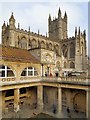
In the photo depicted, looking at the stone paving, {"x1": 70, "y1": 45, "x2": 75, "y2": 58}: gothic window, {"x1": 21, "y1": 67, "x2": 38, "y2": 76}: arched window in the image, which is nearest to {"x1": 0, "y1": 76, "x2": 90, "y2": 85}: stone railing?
{"x1": 21, "y1": 67, "x2": 38, "y2": 76}: arched window

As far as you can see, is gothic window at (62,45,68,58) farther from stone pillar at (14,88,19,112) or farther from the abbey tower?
stone pillar at (14,88,19,112)

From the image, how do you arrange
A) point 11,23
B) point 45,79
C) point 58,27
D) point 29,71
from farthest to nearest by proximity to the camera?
point 58,27 → point 11,23 → point 45,79 → point 29,71

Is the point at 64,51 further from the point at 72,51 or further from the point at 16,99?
the point at 16,99

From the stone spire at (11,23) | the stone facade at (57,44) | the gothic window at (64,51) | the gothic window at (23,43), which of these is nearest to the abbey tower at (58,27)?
the gothic window at (64,51)

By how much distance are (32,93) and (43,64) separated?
211 inches

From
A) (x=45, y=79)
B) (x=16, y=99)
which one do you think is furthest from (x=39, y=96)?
(x=16, y=99)

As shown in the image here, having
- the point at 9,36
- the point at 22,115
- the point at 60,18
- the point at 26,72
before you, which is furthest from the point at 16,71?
the point at 60,18

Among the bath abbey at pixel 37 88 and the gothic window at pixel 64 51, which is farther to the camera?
the gothic window at pixel 64 51

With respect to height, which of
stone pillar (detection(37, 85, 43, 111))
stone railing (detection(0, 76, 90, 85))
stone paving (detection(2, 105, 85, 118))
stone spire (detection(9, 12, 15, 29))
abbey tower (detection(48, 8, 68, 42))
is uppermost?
abbey tower (detection(48, 8, 68, 42))

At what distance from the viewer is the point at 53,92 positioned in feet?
76.7

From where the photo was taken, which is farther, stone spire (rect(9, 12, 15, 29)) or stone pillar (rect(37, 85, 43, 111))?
stone spire (rect(9, 12, 15, 29))

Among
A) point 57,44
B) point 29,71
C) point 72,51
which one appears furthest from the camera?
point 57,44

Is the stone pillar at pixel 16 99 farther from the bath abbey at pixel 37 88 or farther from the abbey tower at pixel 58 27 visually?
the abbey tower at pixel 58 27

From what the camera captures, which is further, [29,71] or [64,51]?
[64,51]
